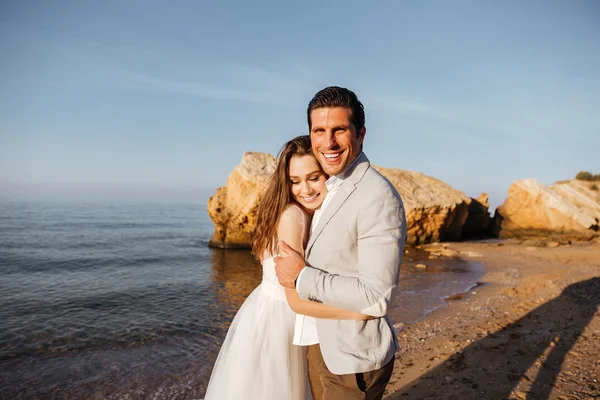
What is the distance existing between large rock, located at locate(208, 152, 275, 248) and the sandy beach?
12004mm

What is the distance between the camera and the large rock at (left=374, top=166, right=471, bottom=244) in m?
20.6

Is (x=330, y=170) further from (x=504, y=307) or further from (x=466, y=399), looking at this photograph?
(x=504, y=307)

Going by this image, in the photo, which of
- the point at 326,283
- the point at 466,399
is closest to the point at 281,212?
the point at 326,283

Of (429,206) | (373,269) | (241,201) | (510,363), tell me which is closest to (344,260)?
(373,269)

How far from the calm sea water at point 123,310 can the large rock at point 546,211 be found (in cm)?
1172

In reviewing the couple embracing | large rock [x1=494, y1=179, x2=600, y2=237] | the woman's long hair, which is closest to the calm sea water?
the woman's long hair

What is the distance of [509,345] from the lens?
5.79 m

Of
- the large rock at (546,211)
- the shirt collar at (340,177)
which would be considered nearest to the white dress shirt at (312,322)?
the shirt collar at (340,177)

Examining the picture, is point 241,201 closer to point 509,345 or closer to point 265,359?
point 509,345

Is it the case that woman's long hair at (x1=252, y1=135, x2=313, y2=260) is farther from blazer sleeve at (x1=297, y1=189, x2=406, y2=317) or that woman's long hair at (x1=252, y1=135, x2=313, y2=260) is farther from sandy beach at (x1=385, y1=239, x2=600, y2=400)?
sandy beach at (x1=385, y1=239, x2=600, y2=400)

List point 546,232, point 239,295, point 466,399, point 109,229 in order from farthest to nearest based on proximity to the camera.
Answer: point 109,229, point 546,232, point 239,295, point 466,399

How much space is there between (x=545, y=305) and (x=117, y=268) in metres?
16.4

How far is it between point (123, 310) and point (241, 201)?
33.0 feet

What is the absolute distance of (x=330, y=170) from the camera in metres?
2.32
